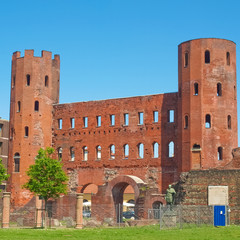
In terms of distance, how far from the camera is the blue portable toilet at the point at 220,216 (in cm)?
2984

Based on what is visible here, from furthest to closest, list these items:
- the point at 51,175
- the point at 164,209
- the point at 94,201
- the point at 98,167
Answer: the point at 98,167 → the point at 94,201 → the point at 51,175 → the point at 164,209

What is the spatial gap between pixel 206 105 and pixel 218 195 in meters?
9.70

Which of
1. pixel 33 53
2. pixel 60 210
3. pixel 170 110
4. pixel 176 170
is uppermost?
pixel 33 53

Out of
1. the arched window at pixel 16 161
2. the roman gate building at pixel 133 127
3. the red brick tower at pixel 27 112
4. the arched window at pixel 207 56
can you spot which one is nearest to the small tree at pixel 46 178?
the roman gate building at pixel 133 127

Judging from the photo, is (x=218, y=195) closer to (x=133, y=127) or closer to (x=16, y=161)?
(x=133, y=127)

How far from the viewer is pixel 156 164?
4769 centimetres

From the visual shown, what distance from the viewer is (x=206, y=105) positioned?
145 feet

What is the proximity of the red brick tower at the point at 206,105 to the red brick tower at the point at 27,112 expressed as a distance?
46.8ft

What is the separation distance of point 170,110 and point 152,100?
2.12 meters

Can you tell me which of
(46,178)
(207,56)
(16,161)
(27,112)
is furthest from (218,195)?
(27,112)

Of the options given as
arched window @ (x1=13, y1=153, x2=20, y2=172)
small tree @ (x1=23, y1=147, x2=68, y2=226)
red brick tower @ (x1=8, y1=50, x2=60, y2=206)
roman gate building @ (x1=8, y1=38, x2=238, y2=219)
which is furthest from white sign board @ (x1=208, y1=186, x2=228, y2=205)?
arched window @ (x1=13, y1=153, x2=20, y2=172)

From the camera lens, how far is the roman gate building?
44.4m

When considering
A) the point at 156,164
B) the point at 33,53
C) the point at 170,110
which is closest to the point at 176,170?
the point at 156,164

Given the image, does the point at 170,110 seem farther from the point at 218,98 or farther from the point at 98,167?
the point at 98,167
